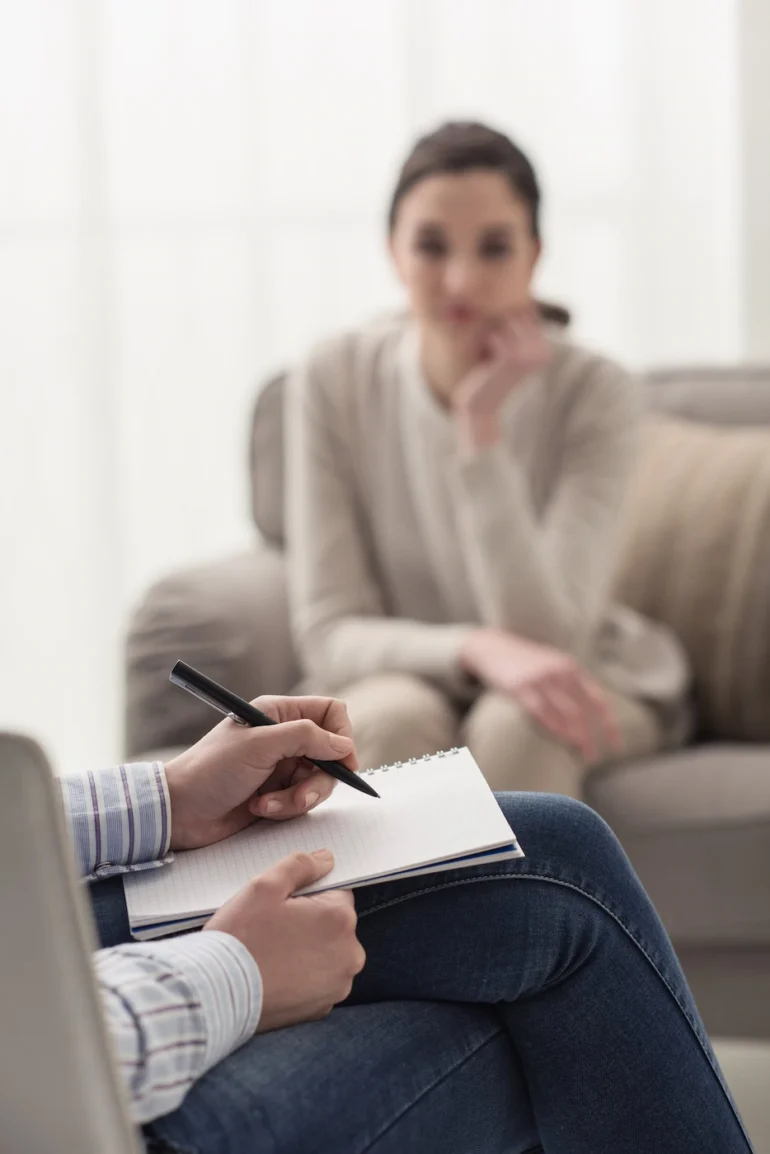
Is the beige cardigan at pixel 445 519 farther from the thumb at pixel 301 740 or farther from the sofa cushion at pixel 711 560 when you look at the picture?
the thumb at pixel 301 740

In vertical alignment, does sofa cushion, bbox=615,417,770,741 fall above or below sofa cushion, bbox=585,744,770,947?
above

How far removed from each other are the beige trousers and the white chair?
3.14ft

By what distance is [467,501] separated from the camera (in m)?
1.75

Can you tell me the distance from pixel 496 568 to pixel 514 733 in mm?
241

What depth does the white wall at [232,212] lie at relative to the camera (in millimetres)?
2609

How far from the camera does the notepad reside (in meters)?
0.82

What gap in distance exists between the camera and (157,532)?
2.79 metres

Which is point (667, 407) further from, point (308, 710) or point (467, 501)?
point (308, 710)

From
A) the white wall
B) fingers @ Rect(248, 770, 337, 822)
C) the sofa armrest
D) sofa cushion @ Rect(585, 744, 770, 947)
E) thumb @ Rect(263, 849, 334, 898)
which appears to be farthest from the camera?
the white wall

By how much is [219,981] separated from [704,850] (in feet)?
3.05

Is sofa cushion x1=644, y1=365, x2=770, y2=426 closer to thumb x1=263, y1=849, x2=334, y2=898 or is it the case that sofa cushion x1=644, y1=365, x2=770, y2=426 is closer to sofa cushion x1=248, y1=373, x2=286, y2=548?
sofa cushion x1=248, y1=373, x2=286, y2=548

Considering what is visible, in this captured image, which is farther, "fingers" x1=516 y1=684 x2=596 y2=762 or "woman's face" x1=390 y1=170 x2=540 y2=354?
"woman's face" x1=390 y1=170 x2=540 y2=354

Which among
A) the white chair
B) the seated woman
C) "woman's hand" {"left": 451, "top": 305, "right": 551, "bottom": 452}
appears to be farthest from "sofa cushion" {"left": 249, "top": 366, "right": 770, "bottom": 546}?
the white chair

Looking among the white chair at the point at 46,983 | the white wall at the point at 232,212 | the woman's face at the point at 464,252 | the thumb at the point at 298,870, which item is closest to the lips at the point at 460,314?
the woman's face at the point at 464,252
